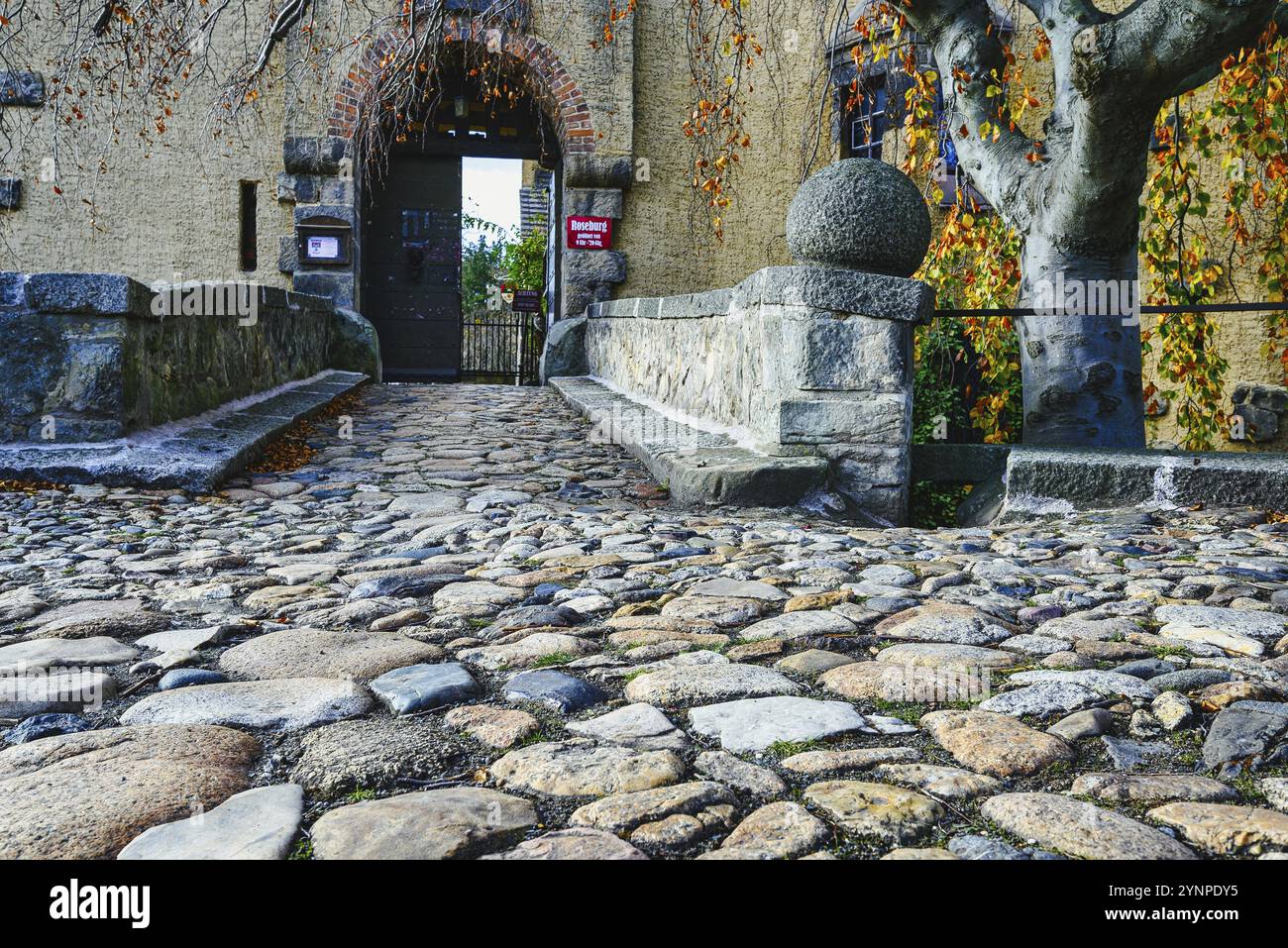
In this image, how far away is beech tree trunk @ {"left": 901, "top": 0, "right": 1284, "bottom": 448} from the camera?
167 inches

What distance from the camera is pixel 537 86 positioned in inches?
402

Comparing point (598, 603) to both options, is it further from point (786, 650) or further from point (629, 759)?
point (629, 759)

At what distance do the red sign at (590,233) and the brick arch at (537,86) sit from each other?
705 mm

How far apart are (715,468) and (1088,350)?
1.97 meters

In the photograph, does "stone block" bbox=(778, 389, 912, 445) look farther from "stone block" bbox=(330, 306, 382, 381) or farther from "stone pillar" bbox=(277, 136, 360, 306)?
"stone pillar" bbox=(277, 136, 360, 306)

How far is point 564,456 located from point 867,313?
2168mm

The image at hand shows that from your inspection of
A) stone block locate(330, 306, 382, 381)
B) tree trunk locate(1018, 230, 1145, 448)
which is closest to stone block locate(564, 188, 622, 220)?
stone block locate(330, 306, 382, 381)

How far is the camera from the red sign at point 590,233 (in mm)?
10375

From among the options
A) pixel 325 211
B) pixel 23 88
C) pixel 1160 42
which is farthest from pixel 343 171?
pixel 1160 42

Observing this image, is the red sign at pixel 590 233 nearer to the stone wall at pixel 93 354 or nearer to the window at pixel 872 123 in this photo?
the window at pixel 872 123

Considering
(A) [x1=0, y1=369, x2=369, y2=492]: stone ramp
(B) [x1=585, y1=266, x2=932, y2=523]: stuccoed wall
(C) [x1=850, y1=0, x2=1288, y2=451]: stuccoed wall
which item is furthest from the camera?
(C) [x1=850, y1=0, x2=1288, y2=451]: stuccoed wall

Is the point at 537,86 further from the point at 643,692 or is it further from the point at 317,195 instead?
the point at 643,692

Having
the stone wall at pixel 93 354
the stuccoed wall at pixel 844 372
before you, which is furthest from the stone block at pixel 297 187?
the stuccoed wall at pixel 844 372
